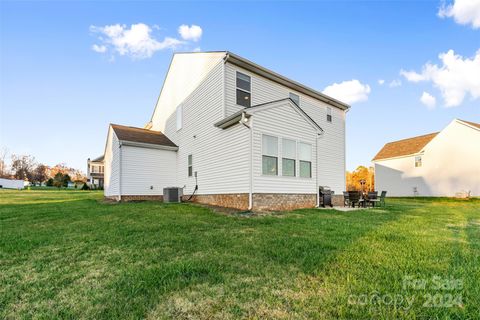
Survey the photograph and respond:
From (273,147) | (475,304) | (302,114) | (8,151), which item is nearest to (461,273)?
A: (475,304)

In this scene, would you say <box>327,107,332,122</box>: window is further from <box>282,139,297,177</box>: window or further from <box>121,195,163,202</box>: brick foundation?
<box>121,195,163,202</box>: brick foundation

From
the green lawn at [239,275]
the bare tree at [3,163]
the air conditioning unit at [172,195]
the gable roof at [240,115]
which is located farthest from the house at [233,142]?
the bare tree at [3,163]

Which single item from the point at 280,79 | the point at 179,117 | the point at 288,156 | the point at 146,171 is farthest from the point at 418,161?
the point at 146,171

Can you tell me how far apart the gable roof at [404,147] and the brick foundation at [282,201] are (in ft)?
70.4

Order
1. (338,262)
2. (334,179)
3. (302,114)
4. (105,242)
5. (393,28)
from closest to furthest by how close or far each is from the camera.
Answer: (338,262) → (105,242) → (302,114) → (393,28) → (334,179)

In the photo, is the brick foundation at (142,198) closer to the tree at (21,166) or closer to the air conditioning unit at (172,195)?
the air conditioning unit at (172,195)

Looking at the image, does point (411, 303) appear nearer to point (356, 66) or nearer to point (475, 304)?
point (475, 304)

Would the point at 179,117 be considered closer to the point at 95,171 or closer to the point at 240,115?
the point at 240,115

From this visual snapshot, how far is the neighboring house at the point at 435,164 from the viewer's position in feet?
69.0

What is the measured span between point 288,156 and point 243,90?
13.1ft

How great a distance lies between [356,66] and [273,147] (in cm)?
1095

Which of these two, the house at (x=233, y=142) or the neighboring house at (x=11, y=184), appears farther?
the neighboring house at (x=11, y=184)

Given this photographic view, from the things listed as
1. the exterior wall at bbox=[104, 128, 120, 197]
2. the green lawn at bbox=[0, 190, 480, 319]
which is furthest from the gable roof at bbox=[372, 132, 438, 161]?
the exterior wall at bbox=[104, 128, 120, 197]

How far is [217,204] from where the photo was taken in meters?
10.9
